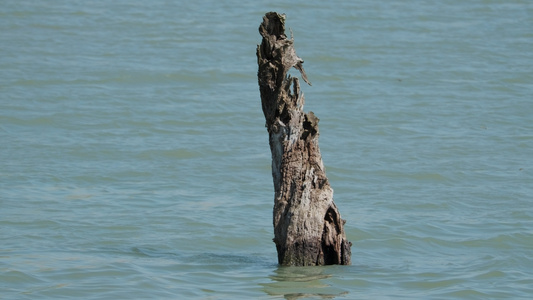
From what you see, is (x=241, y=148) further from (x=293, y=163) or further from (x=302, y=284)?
(x=302, y=284)

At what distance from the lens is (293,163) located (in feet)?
25.8

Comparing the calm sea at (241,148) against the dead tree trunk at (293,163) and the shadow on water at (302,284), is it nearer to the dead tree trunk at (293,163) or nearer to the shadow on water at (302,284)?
the shadow on water at (302,284)

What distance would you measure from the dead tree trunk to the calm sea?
0.88 feet

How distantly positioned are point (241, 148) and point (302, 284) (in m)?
7.30

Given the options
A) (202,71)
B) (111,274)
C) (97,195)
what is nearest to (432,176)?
(97,195)

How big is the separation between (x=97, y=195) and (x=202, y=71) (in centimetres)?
846

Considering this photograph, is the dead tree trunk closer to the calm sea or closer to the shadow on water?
the shadow on water

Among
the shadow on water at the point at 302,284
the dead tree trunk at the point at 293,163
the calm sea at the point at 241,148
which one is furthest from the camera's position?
the calm sea at the point at 241,148

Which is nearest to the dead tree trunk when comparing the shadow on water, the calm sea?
the shadow on water

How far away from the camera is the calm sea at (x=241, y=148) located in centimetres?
834

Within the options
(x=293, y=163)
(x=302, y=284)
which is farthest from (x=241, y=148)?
(x=302, y=284)

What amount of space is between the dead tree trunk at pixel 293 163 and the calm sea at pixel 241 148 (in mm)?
269

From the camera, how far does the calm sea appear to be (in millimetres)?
8344

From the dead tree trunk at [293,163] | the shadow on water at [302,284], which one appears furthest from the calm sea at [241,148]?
the dead tree trunk at [293,163]
